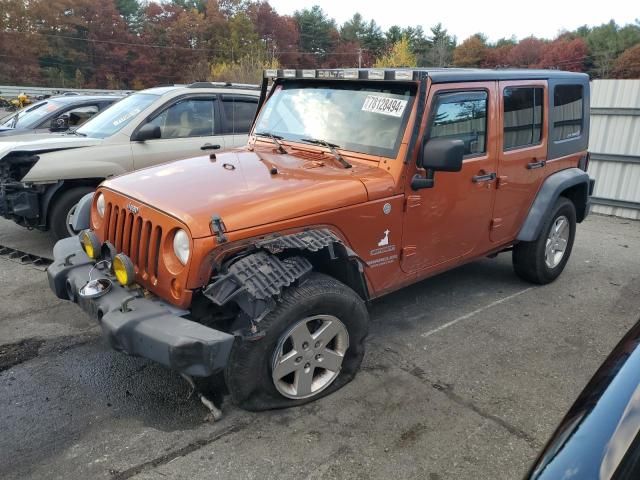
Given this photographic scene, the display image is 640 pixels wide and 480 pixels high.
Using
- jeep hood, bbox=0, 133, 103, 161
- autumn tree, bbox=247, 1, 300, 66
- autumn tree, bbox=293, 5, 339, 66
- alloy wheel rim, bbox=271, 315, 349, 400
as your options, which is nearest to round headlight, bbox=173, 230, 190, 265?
alloy wheel rim, bbox=271, 315, 349, 400

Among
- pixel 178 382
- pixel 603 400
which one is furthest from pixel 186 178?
pixel 603 400

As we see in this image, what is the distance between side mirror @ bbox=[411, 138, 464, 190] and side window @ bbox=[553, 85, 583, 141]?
212cm

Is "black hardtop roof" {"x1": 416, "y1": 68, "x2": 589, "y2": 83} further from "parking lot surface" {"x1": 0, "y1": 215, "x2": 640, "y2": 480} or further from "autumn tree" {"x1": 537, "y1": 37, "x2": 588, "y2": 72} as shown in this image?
"autumn tree" {"x1": 537, "y1": 37, "x2": 588, "y2": 72}

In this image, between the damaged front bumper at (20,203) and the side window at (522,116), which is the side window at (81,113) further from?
the side window at (522,116)

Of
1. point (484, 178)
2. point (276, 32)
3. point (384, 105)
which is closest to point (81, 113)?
point (384, 105)

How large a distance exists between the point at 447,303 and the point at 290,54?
244 ft

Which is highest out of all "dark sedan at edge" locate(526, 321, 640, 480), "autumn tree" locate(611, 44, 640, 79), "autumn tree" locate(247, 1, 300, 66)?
"autumn tree" locate(247, 1, 300, 66)

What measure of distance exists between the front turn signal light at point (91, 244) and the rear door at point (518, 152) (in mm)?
3174

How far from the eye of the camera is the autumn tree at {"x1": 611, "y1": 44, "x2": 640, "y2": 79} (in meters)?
62.6

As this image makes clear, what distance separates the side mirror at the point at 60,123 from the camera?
794 cm

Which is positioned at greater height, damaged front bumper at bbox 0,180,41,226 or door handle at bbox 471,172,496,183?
door handle at bbox 471,172,496,183

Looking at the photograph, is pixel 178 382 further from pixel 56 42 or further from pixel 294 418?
pixel 56 42

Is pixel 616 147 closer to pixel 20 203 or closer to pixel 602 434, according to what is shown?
pixel 602 434

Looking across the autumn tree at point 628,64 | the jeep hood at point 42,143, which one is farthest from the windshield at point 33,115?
the autumn tree at point 628,64
